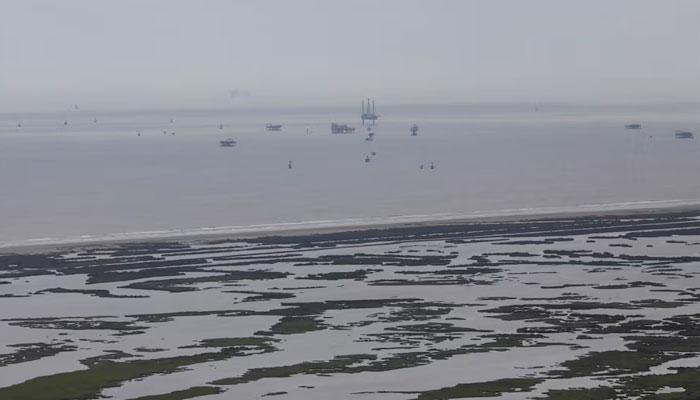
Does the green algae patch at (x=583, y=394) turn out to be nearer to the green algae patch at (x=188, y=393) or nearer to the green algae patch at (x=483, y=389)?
the green algae patch at (x=483, y=389)

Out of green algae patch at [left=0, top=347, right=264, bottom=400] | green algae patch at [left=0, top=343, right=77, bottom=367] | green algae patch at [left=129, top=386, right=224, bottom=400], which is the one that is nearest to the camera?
green algae patch at [left=129, top=386, right=224, bottom=400]

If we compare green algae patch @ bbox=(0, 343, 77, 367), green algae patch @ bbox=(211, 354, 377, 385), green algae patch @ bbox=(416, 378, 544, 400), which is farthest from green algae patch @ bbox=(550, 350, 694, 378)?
green algae patch @ bbox=(0, 343, 77, 367)

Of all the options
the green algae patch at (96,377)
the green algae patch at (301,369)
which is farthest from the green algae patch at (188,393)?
the green algae patch at (96,377)

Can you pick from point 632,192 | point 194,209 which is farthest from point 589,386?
point 632,192

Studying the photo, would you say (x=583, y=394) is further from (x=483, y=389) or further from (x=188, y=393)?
(x=188, y=393)

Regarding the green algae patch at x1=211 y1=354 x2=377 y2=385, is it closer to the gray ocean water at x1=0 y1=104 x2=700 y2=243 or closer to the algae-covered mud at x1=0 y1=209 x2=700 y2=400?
the algae-covered mud at x1=0 y1=209 x2=700 y2=400

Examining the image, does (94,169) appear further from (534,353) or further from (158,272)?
(534,353)
